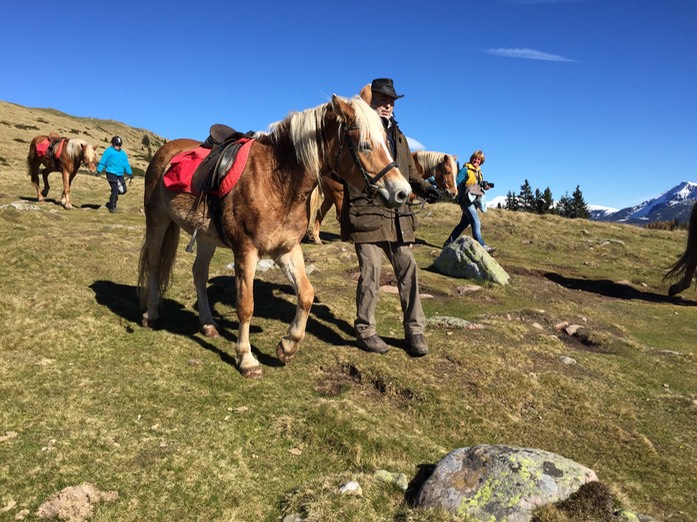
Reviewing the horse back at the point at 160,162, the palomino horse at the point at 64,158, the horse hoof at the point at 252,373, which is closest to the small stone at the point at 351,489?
the horse hoof at the point at 252,373

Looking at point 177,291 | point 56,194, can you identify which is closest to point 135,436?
point 177,291

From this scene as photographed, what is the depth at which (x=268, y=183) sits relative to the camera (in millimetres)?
5004

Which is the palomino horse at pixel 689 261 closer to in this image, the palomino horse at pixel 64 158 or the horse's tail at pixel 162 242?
the horse's tail at pixel 162 242

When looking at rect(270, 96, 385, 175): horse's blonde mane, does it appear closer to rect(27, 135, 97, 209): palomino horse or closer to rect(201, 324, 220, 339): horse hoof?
rect(201, 324, 220, 339): horse hoof

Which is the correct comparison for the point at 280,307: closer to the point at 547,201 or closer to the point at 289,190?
the point at 289,190

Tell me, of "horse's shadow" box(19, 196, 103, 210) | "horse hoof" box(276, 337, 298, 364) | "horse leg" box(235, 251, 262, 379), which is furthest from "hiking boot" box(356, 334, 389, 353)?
"horse's shadow" box(19, 196, 103, 210)

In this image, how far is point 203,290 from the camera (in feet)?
21.8

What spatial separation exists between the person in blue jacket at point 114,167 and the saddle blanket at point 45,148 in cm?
165

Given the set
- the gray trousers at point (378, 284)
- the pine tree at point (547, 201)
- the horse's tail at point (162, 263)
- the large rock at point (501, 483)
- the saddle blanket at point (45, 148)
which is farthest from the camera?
the pine tree at point (547, 201)

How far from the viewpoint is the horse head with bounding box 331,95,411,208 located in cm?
437

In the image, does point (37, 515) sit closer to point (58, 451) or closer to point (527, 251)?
point (58, 451)

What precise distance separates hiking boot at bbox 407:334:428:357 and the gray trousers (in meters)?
0.12

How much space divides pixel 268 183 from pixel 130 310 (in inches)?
136

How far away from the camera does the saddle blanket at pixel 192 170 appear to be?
203 inches
